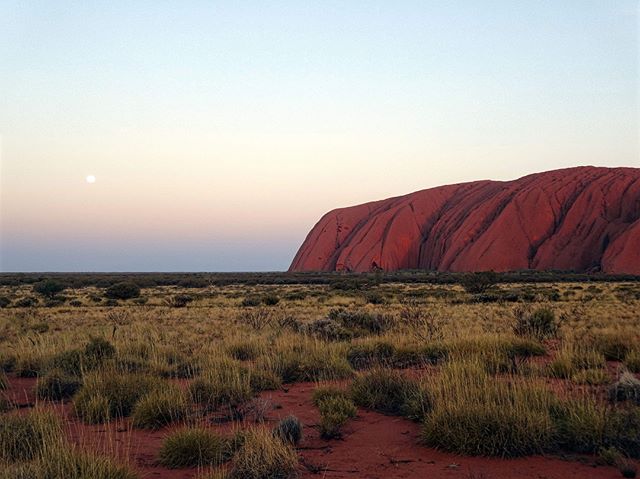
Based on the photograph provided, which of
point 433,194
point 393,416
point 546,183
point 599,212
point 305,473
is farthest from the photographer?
point 433,194

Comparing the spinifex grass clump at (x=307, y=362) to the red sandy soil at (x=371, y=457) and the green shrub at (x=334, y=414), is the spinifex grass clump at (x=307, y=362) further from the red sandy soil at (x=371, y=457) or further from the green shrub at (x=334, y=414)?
the red sandy soil at (x=371, y=457)

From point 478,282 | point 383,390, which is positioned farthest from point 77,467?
point 478,282

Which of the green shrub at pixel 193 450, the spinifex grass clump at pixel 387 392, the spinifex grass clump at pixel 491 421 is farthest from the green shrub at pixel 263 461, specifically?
the spinifex grass clump at pixel 387 392

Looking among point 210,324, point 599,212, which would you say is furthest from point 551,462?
point 599,212

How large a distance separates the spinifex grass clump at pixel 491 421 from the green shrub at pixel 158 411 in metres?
3.15

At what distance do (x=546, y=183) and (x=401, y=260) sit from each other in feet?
83.5

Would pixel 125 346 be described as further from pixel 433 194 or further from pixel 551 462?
pixel 433 194

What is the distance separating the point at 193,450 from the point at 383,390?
315cm

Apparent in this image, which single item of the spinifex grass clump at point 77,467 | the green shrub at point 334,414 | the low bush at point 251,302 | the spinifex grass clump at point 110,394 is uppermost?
the spinifex grass clump at point 77,467

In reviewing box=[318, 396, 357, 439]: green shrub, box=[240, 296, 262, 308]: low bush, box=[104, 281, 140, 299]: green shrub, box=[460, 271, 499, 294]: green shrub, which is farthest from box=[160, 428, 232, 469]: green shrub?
box=[104, 281, 140, 299]: green shrub

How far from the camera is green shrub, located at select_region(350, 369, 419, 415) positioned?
7.27 metres

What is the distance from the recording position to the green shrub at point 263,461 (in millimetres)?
4551

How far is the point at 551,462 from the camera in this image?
199 inches

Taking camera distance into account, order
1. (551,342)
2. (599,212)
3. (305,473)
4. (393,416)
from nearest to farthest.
A: (305,473), (393,416), (551,342), (599,212)
